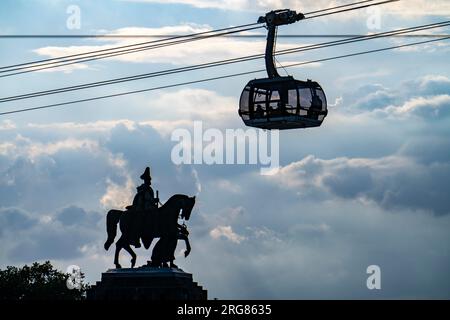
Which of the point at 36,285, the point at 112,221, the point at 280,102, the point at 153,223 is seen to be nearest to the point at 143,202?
the point at 153,223

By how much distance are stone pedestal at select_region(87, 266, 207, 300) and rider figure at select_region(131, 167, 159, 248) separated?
1.66 m

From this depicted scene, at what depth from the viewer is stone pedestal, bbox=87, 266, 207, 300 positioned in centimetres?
6344

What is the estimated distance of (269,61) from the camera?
169 ft

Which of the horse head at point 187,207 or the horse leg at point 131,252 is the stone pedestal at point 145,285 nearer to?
the horse leg at point 131,252

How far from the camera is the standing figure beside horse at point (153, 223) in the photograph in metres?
64.6

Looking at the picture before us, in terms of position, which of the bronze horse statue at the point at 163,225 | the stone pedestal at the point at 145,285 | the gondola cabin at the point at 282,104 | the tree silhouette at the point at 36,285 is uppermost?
the tree silhouette at the point at 36,285

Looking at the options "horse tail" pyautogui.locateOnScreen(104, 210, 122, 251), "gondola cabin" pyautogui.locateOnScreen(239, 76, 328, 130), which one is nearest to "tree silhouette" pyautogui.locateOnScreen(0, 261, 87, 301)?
"horse tail" pyautogui.locateOnScreen(104, 210, 122, 251)

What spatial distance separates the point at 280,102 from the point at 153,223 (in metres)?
15.0

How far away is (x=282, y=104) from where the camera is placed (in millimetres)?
51875

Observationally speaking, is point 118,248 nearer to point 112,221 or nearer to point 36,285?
point 112,221

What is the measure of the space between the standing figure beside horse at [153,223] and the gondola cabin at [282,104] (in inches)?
477

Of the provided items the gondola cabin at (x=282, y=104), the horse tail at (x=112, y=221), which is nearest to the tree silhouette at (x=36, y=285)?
the horse tail at (x=112, y=221)
